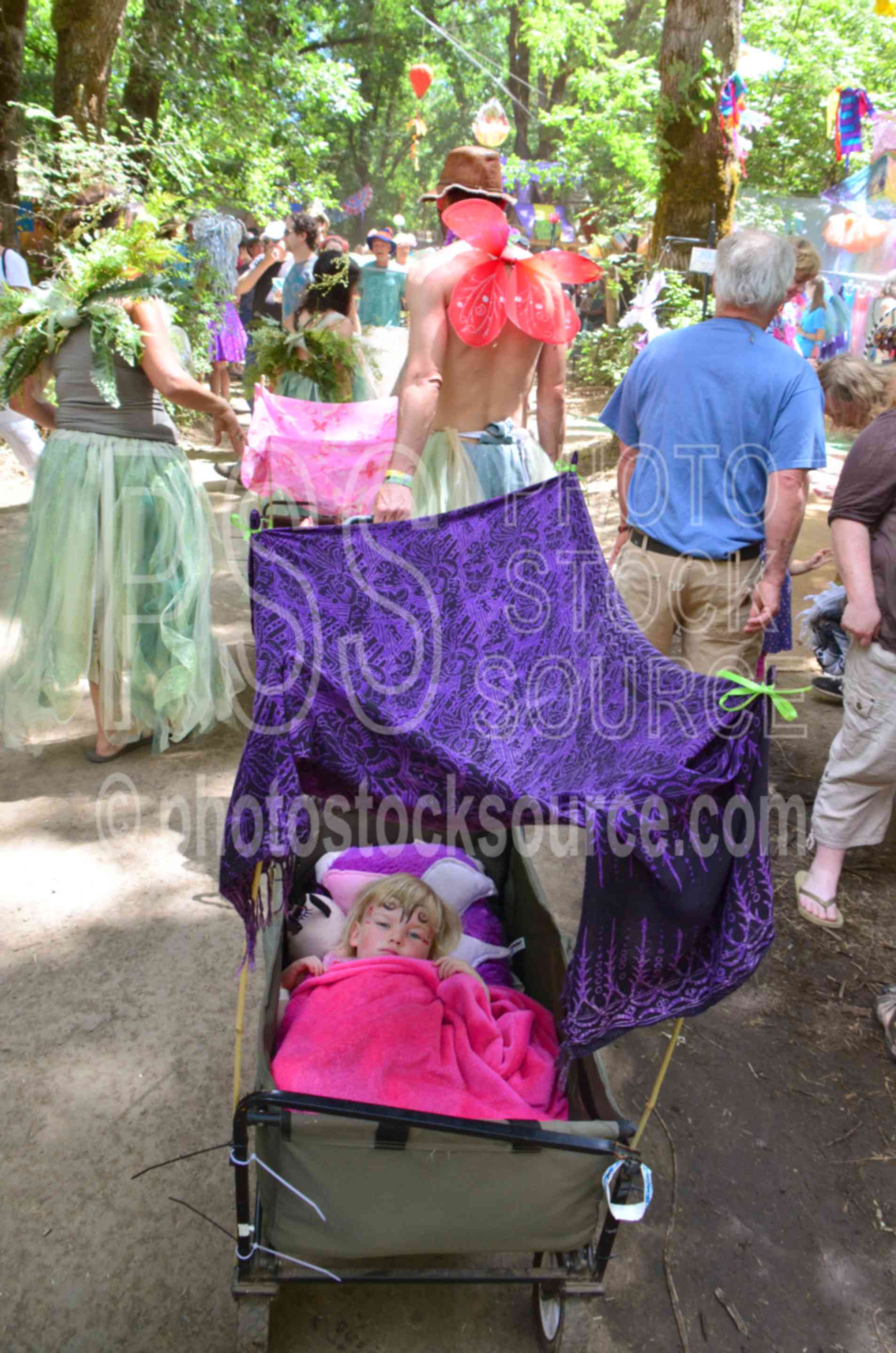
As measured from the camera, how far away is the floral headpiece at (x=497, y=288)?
282 cm

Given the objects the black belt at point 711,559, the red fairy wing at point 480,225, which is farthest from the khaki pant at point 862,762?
the red fairy wing at point 480,225

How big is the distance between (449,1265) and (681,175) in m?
6.51

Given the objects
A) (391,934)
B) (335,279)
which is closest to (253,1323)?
(391,934)

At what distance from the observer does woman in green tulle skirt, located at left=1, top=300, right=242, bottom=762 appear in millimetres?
3434

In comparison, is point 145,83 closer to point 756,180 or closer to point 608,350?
point 608,350

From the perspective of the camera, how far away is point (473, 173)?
299 cm

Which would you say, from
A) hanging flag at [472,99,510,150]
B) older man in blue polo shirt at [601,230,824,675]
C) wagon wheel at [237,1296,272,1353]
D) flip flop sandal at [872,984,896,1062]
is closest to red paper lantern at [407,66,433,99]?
hanging flag at [472,99,510,150]

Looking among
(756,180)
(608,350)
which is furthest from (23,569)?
(756,180)

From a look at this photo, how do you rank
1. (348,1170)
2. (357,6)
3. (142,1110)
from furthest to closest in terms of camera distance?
(357,6), (142,1110), (348,1170)

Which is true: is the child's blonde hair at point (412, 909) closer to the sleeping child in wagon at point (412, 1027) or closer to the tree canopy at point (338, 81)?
the sleeping child in wagon at point (412, 1027)

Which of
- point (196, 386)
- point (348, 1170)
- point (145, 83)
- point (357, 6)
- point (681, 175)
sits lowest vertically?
point (348, 1170)

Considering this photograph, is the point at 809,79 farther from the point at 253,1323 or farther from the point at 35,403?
the point at 253,1323

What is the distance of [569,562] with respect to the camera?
89.9 inches

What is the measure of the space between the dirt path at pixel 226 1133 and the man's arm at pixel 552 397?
Result: 57.7 inches
